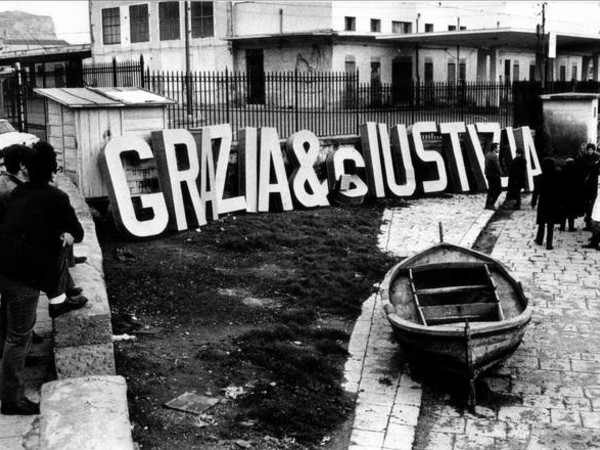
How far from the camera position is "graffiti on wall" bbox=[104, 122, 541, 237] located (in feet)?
46.3

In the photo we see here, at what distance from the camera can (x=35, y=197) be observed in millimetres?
6469

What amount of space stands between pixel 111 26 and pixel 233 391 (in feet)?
150

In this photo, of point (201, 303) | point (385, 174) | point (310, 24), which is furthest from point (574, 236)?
point (310, 24)

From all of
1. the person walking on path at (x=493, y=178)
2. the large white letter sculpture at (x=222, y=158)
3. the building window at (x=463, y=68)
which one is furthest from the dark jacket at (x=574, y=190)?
the building window at (x=463, y=68)

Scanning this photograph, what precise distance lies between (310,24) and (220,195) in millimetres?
28215

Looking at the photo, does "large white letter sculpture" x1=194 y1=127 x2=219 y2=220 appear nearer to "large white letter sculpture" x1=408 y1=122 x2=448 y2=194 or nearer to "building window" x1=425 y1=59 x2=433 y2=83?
"large white letter sculpture" x1=408 y1=122 x2=448 y2=194

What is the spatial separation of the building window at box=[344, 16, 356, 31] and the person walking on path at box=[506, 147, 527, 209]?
24.4 meters

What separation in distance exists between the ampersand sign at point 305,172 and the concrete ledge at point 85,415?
11155mm

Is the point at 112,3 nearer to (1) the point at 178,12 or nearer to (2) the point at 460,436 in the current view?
(1) the point at 178,12

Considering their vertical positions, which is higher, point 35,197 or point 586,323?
point 35,197

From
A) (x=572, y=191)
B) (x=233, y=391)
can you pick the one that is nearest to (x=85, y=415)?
(x=233, y=391)

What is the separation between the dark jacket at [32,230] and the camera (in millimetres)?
6375

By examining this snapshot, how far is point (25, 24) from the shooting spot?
10319 cm

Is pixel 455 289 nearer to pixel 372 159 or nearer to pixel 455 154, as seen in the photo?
pixel 372 159
